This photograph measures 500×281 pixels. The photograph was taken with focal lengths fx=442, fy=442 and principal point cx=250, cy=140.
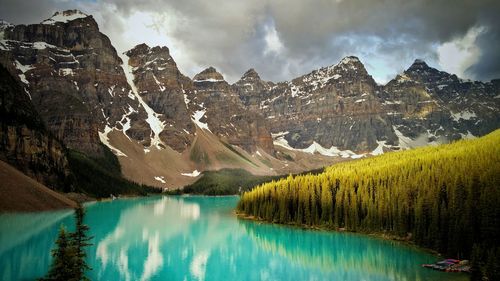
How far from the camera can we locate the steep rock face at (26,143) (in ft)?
419

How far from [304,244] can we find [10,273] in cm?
4499

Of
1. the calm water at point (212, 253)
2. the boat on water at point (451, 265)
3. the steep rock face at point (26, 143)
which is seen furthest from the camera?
the steep rock face at point (26, 143)

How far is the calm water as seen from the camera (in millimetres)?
50603

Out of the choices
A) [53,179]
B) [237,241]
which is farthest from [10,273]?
[53,179]

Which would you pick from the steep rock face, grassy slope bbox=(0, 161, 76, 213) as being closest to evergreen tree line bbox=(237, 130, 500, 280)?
grassy slope bbox=(0, 161, 76, 213)

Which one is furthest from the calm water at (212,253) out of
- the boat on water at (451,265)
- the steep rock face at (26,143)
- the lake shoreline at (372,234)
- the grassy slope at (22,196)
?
the steep rock face at (26,143)

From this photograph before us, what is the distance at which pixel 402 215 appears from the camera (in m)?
76.6

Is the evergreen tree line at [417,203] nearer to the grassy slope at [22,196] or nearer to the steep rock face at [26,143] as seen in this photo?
the grassy slope at [22,196]

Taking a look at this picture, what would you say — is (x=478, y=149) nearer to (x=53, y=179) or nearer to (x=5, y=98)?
(x=53, y=179)

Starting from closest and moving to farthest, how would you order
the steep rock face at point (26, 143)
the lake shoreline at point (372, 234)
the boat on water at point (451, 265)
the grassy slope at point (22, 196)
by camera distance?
1. the boat on water at point (451, 265)
2. the lake shoreline at point (372, 234)
3. the grassy slope at point (22, 196)
4. the steep rock face at point (26, 143)

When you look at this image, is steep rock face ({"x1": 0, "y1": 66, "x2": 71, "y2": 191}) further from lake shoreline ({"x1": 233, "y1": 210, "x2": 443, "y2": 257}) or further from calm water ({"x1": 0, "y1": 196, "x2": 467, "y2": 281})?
lake shoreline ({"x1": 233, "y1": 210, "x2": 443, "y2": 257})

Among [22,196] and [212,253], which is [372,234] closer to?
[212,253]

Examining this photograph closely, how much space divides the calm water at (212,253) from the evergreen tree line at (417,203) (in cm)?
442

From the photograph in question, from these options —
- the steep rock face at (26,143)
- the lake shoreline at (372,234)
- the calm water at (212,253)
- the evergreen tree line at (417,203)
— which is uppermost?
the steep rock face at (26,143)
